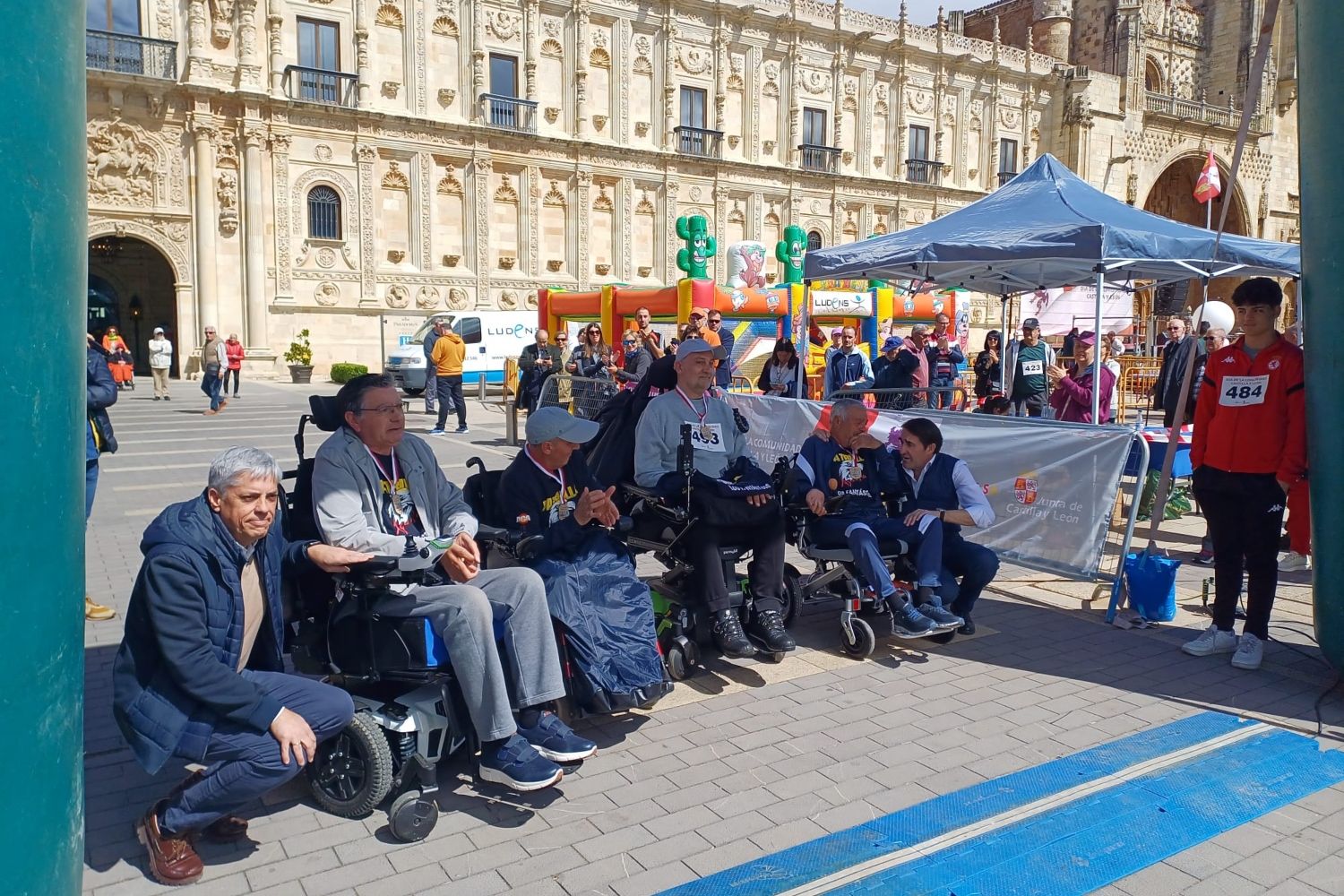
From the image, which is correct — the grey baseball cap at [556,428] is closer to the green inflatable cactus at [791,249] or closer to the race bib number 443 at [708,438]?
the race bib number 443 at [708,438]

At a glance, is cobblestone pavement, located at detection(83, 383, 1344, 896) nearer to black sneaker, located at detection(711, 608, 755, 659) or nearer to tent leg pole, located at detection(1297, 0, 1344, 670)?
black sneaker, located at detection(711, 608, 755, 659)

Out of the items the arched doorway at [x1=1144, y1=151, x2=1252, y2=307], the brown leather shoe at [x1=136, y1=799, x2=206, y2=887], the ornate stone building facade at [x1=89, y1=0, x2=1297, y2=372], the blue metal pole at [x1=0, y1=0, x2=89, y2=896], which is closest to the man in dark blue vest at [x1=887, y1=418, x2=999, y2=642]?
the brown leather shoe at [x1=136, y1=799, x2=206, y2=887]

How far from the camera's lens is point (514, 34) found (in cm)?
3244

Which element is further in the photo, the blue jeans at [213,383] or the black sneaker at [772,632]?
the blue jeans at [213,383]

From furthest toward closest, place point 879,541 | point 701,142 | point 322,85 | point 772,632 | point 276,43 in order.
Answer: point 701,142
point 322,85
point 276,43
point 879,541
point 772,632

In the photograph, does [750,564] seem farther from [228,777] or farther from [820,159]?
[820,159]

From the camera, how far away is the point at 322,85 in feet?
96.7

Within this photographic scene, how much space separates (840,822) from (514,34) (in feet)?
108

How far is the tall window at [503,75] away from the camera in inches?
1273

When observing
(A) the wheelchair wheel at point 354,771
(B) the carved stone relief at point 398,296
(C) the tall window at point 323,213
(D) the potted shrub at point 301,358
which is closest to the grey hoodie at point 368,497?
(A) the wheelchair wheel at point 354,771

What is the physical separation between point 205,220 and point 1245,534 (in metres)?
29.0

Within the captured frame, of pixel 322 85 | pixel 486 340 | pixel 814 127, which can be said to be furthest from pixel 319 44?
pixel 814 127

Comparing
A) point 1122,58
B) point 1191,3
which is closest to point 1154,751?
point 1122,58

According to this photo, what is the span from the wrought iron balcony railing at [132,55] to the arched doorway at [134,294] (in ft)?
18.5
